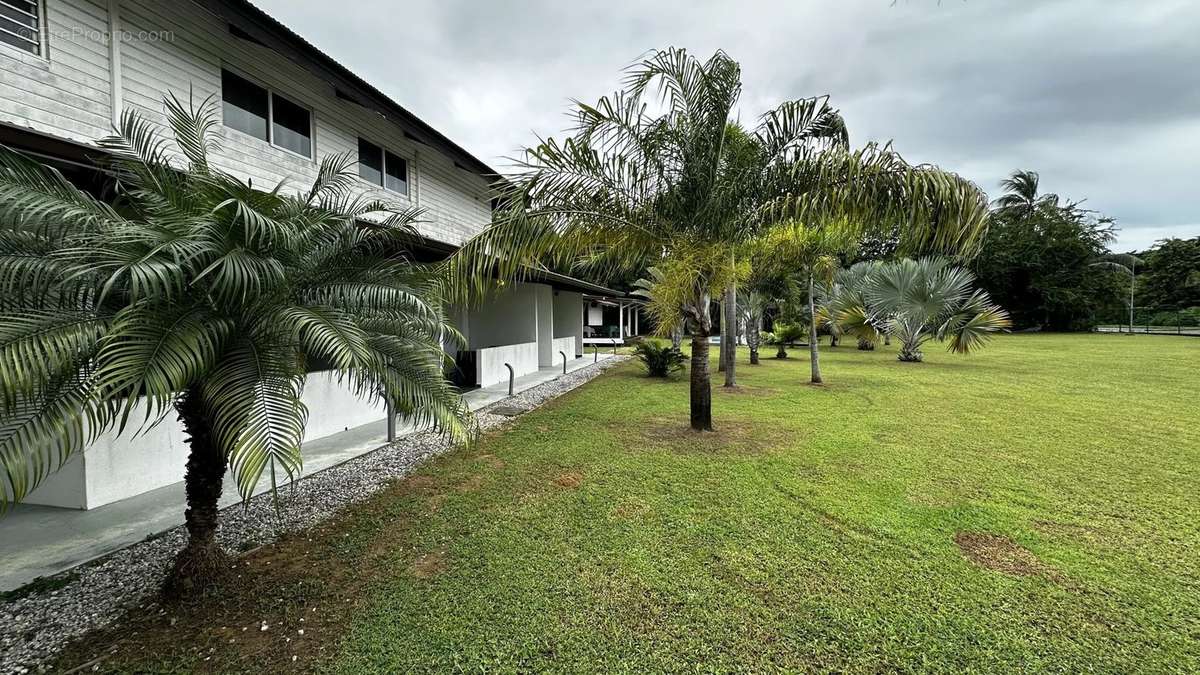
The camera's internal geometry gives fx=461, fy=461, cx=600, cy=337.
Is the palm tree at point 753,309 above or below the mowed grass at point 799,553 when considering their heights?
above

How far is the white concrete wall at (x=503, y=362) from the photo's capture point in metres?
11.2

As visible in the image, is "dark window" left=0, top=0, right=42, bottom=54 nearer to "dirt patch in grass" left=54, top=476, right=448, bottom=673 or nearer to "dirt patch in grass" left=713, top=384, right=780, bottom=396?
"dirt patch in grass" left=54, top=476, right=448, bottom=673

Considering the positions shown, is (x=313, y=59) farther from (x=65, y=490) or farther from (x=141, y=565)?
(x=141, y=565)

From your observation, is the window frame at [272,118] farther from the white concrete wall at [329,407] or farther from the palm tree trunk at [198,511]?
the palm tree trunk at [198,511]

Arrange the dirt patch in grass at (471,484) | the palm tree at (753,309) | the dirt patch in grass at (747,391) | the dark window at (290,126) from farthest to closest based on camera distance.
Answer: the palm tree at (753,309) < the dirt patch in grass at (747,391) < the dark window at (290,126) < the dirt patch in grass at (471,484)

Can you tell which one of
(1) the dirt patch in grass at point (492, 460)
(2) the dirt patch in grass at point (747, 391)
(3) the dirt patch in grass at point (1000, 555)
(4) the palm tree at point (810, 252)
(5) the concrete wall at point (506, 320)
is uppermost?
(4) the palm tree at point (810, 252)

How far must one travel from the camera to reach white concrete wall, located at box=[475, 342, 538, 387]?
11.2m

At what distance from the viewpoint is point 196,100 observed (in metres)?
7.09

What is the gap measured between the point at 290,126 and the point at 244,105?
83 centimetres

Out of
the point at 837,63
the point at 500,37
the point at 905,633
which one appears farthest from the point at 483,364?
the point at 905,633

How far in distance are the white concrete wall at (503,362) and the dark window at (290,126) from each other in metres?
5.39

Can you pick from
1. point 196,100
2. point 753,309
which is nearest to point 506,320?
point 196,100

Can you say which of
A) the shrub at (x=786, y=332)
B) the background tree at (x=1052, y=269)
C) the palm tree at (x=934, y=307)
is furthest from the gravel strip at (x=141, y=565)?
the background tree at (x=1052, y=269)

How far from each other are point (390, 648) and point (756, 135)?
699 cm
